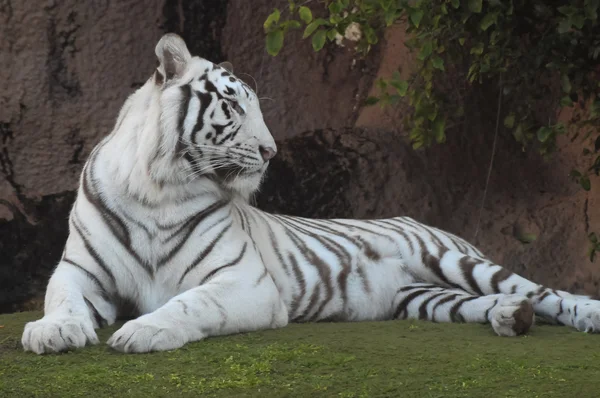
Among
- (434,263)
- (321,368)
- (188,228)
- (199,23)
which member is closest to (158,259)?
(188,228)

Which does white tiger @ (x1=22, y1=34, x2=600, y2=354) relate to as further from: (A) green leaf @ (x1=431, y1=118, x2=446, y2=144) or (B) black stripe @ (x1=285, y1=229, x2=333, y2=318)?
(A) green leaf @ (x1=431, y1=118, x2=446, y2=144)

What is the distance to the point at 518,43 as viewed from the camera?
14.6 feet

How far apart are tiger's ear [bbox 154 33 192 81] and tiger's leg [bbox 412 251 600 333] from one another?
1383mm

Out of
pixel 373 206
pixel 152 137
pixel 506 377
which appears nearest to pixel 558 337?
pixel 506 377

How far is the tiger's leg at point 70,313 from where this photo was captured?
2.68m

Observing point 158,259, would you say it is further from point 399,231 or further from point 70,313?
point 399,231

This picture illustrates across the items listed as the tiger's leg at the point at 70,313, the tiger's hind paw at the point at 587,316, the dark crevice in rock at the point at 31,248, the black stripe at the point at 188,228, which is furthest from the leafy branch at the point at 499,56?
the dark crevice in rock at the point at 31,248

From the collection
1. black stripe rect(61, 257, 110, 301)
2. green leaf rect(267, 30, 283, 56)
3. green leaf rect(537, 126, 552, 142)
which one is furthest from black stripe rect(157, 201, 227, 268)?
green leaf rect(537, 126, 552, 142)

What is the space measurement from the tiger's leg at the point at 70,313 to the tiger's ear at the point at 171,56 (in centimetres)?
77

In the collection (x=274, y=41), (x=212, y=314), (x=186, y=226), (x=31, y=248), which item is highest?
(x=274, y=41)

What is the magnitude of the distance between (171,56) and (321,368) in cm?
139

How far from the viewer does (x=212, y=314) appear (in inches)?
116

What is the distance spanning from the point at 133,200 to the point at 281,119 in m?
2.06

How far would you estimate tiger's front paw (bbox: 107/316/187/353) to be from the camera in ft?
8.77
